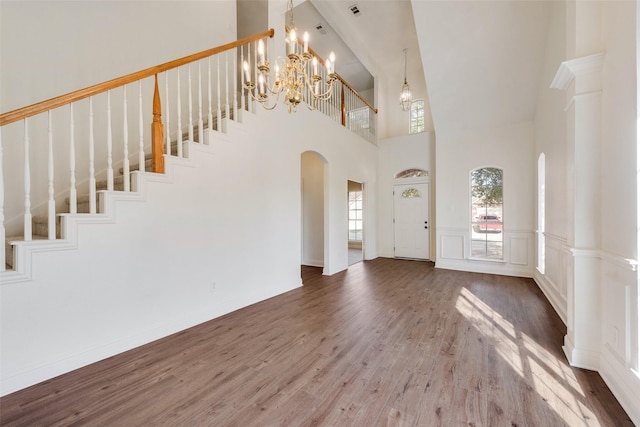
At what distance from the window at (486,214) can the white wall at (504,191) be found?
4.4 inches

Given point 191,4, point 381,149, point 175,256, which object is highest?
point 191,4

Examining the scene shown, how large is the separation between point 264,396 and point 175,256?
1734 millimetres

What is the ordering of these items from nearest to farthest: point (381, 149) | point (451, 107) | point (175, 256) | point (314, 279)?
point (175, 256), point (314, 279), point (451, 107), point (381, 149)

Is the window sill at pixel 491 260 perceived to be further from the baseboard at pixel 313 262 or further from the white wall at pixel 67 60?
the white wall at pixel 67 60

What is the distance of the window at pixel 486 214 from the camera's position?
5.68m

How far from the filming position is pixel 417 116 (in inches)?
312

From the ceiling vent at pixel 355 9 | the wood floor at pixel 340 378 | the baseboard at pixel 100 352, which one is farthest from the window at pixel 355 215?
the baseboard at pixel 100 352

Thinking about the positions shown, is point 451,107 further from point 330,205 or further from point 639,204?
point 639,204

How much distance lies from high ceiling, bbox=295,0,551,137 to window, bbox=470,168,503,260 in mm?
1127

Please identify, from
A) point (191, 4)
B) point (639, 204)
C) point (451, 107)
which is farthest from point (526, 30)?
point (191, 4)

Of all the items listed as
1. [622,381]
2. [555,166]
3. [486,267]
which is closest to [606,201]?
[622,381]

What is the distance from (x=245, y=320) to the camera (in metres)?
3.19

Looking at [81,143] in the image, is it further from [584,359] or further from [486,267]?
[486,267]

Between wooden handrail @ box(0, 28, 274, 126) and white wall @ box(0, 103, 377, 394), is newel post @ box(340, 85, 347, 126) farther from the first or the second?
wooden handrail @ box(0, 28, 274, 126)
